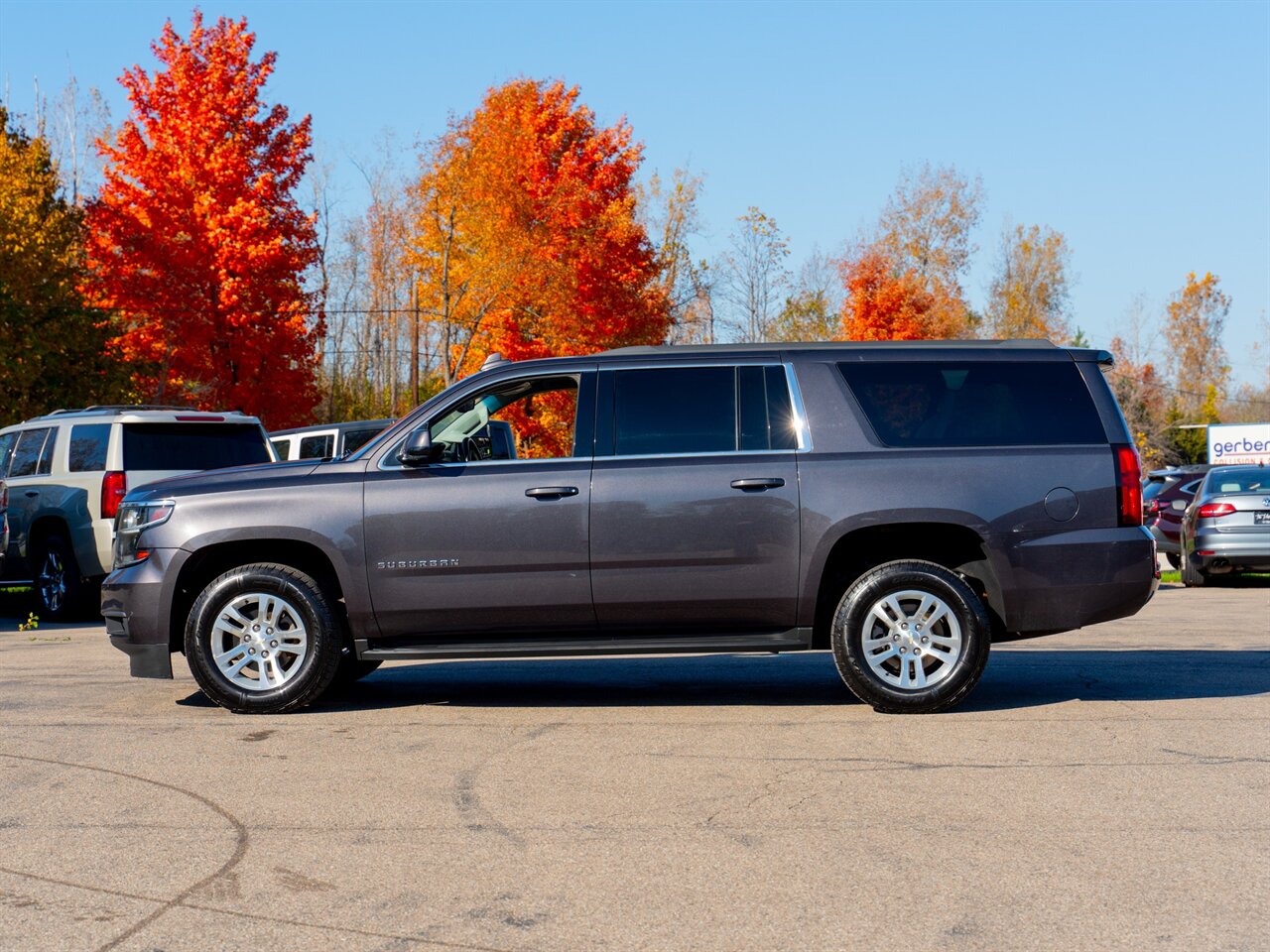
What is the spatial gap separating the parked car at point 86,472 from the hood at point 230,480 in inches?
220

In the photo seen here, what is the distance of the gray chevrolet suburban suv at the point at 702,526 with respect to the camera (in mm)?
7762

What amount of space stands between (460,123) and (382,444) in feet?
106

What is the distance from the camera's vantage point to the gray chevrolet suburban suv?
7.76 m

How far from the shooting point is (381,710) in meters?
8.30

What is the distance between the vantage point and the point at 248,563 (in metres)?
8.30

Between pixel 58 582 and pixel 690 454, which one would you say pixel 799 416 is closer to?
pixel 690 454

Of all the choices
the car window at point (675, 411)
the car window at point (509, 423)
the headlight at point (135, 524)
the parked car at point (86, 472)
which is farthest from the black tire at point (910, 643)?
the parked car at point (86, 472)

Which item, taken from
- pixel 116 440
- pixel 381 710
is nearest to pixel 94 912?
pixel 381 710

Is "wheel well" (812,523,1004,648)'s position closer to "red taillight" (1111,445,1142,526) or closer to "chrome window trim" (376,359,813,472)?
"chrome window trim" (376,359,813,472)

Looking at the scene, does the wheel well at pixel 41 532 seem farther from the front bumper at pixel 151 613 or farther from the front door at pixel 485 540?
the front door at pixel 485 540

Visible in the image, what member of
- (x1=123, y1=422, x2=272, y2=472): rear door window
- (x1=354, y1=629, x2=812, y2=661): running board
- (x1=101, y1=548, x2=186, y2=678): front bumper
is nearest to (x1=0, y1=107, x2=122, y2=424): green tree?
(x1=123, y1=422, x2=272, y2=472): rear door window

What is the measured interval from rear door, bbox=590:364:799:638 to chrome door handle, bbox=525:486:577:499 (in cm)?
13

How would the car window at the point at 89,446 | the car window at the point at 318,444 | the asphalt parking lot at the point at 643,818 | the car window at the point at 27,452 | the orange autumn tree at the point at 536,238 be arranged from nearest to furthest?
the asphalt parking lot at the point at 643,818 < the car window at the point at 89,446 < the car window at the point at 27,452 < the car window at the point at 318,444 < the orange autumn tree at the point at 536,238

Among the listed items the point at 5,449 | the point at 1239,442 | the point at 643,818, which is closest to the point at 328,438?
the point at 5,449
